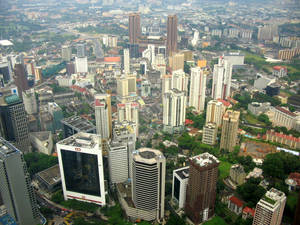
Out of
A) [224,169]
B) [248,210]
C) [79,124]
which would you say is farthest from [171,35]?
[248,210]

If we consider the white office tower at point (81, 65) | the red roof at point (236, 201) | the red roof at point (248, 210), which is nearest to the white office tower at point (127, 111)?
the red roof at point (236, 201)

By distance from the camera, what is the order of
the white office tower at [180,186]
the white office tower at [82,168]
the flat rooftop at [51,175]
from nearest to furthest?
1. the white office tower at [82,168]
2. the white office tower at [180,186]
3. the flat rooftop at [51,175]

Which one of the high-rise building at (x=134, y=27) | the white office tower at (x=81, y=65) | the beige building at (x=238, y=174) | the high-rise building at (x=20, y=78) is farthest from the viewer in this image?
the high-rise building at (x=134, y=27)

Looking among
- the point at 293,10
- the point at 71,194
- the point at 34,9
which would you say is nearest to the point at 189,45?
the point at 293,10

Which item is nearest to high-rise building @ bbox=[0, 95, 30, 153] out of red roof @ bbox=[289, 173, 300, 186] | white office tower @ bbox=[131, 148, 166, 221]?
white office tower @ bbox=[131, 148, 166, 221]

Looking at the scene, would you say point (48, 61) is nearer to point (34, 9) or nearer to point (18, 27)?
point (18, 27)

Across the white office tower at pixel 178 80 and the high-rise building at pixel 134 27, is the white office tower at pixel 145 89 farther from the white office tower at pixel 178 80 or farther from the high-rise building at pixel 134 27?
the high-rise building at pixel 134 27

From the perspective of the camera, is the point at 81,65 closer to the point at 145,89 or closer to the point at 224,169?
the point at 145,89
